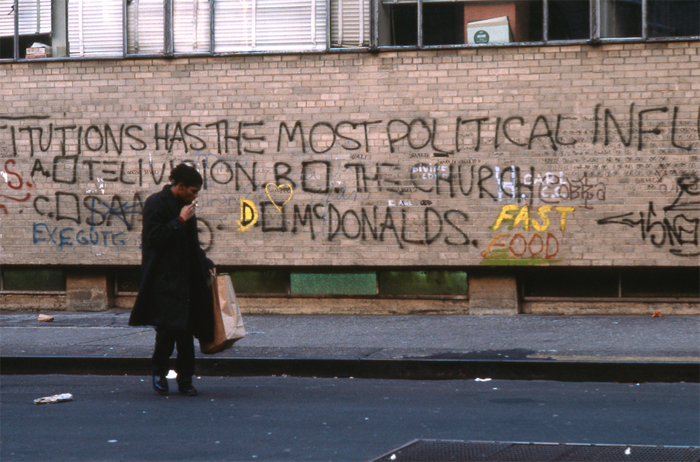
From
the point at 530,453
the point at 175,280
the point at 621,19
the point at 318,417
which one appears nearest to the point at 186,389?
the point at 175,280

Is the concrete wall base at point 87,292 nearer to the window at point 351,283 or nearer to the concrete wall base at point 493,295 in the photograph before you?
the window at point 351,283

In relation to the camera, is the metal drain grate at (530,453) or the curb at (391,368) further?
the curb at (391,368)

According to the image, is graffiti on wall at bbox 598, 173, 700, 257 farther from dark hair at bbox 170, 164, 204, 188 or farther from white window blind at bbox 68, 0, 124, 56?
white window blind at bbox 68, 0, 124, 56

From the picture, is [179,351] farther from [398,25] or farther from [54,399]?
[398,25]

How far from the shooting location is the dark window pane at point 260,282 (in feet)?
36.6

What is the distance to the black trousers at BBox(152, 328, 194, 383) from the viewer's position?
6.30m

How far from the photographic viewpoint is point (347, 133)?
1070 centimetres

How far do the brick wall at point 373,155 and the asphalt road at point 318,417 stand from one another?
3.87m

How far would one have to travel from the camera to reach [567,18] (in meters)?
10.3

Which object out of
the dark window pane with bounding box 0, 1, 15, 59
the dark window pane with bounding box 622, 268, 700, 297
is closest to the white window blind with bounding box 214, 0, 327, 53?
the dark window pane with bounding box 0, 1, 15, 59

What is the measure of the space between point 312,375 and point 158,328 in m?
1.56

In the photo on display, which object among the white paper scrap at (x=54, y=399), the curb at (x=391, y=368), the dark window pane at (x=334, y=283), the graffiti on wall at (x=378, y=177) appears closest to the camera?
the white paper scrap at (x=54, y=399)

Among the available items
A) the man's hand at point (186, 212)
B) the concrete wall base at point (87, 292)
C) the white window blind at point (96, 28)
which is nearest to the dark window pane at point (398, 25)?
the white window blind at point (96, 28)

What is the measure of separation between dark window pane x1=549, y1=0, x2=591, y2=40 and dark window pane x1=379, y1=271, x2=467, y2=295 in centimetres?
318
